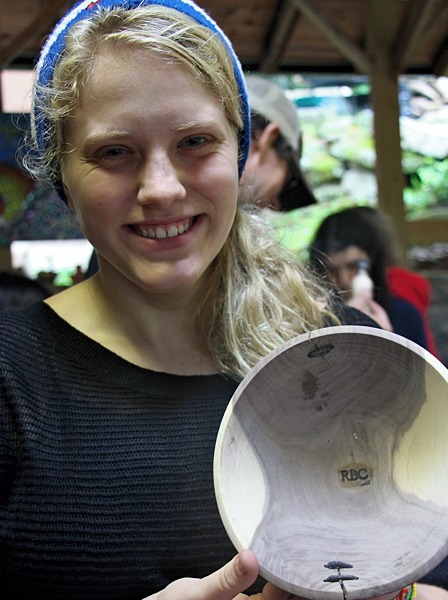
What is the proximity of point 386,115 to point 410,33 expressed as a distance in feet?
1.38

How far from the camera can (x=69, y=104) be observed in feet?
3.30

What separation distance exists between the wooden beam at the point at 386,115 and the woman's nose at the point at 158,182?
3.24 m

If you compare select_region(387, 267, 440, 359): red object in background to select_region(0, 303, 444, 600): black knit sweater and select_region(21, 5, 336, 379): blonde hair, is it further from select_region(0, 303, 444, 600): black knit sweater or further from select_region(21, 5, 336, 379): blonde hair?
select_region(0, 303, 444, 600): black knit sweater

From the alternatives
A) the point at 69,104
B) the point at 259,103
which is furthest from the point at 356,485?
the point at 259,103

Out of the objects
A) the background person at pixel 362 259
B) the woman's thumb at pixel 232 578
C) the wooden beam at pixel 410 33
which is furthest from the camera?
the wooden beam at pixel 410 33

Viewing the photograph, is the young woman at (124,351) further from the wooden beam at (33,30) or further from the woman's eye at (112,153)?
the wooden beam at (33,30)

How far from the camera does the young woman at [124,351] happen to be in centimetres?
96

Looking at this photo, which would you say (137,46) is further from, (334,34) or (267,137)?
(334,34)

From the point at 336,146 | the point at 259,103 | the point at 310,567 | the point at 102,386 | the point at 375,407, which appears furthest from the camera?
the point at 336,146

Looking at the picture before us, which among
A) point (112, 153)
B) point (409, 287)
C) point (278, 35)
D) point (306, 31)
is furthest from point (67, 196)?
point (306, 31)

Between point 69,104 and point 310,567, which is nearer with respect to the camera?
point 310,567

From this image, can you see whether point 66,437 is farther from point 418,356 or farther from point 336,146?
point 336,146

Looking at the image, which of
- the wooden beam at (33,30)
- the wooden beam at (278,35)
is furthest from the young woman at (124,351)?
the wooden beam at (278,35)

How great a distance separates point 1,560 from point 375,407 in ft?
1.67
